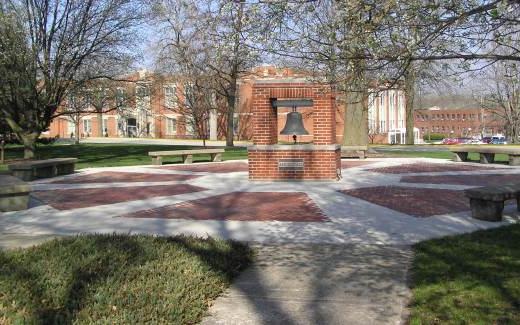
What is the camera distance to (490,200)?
820 cm

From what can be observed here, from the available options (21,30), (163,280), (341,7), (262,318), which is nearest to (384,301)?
(262,318)

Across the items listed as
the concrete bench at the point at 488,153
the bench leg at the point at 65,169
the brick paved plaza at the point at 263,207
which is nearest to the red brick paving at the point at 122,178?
the brick paved plaza at the point at 263,207

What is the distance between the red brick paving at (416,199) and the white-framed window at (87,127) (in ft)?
235

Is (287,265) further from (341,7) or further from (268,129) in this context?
(268,129)

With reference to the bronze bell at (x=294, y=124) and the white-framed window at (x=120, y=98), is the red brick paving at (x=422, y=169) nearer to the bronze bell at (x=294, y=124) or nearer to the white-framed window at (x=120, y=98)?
the bronze bell at (x=294, y=124)

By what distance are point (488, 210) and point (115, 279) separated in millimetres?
5797

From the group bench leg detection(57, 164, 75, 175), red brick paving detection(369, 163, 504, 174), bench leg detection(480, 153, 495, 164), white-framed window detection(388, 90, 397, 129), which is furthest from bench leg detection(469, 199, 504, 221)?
white-framed window detection(388, 90, 397, 129)

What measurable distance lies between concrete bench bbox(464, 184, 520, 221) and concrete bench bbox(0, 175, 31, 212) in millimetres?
7436

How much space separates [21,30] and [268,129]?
10.7 m

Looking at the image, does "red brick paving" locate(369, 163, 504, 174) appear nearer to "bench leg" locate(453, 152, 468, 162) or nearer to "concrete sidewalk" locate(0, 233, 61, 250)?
"bench leg" locate(453, 152, 468, 162)

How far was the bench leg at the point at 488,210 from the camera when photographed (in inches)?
324

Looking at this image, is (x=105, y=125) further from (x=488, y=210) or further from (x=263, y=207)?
(x=488, y=210)

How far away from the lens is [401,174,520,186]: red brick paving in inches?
509

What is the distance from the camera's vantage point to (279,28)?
5762 millimetres
